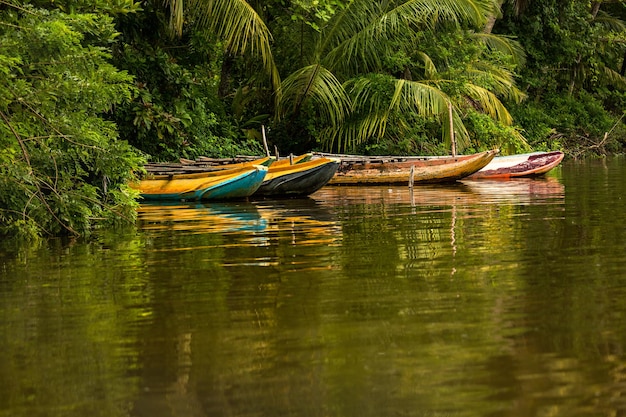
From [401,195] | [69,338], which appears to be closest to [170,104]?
[401,195]

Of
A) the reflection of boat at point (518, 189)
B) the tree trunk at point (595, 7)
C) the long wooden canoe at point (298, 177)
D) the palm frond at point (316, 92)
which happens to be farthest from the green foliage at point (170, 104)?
the tree trunk at point (595, 7)

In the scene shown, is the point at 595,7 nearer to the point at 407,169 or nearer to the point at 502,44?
the point at 502,44

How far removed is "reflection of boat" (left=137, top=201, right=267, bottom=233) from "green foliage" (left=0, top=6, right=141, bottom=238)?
3.72ft

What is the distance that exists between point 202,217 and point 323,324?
31.2 ft

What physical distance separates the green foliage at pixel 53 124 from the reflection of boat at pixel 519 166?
1415cm

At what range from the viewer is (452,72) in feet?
91.0

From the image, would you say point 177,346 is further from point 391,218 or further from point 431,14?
point 431,14

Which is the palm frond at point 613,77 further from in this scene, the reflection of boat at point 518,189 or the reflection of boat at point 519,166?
the reflection of boat at point 518,189

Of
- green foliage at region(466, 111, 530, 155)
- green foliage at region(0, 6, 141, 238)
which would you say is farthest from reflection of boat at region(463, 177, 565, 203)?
green foliage at region(0, 6, 141, 238)

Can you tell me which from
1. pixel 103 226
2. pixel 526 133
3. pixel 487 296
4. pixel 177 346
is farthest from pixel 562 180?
pixel 177 346

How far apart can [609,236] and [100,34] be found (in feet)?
22.4

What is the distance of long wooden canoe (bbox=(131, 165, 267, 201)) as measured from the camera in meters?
18.9

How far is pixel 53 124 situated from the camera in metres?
12.4

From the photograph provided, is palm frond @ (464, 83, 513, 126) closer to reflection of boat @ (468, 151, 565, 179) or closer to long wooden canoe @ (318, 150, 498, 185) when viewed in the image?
reflection of boat @ (468, 151, 565, 179)
